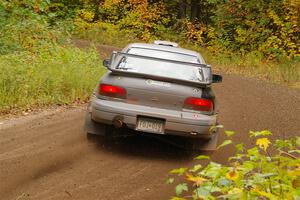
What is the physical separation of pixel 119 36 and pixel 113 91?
871 inches

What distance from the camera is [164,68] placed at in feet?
23.4

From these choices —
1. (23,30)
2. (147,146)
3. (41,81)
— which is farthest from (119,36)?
(147,146)

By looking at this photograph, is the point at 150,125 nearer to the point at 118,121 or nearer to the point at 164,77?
the point at 118,121

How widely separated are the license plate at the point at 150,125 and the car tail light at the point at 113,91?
1.43ft

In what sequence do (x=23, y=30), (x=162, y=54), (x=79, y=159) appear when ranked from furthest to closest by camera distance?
1. (x=23, y=30)
2. (x=162, y=54)
3. (x=79, y=159)

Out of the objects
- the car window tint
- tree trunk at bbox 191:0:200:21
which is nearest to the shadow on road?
the car window tint

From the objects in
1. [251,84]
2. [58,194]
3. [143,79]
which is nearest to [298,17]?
[251,84]

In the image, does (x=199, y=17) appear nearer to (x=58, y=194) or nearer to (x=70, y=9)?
(x=70, y=9)

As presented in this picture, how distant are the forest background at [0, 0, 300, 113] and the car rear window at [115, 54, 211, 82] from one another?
2878 millimetres

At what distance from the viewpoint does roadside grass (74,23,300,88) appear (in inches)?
762

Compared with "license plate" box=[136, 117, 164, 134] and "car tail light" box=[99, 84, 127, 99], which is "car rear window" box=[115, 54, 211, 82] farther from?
"license plate" box=[136, 117, 164, 134]

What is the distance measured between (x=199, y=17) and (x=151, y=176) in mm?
25489

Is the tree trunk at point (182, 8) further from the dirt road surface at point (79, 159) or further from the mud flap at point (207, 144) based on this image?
the mud flap at point (207, 144)

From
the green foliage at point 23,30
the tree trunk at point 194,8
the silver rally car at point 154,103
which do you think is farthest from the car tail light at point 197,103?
the tree trunk at point 194,8
